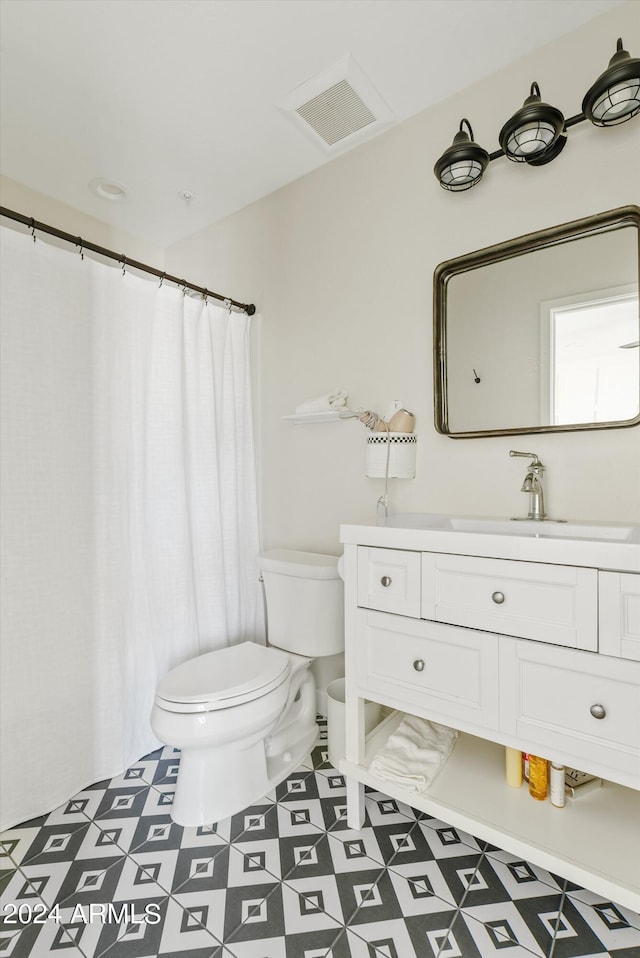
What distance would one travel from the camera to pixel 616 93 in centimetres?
129

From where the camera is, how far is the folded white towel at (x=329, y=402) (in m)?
1.97

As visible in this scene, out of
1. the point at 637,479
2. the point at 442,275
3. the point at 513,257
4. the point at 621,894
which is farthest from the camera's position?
the point at 442,275

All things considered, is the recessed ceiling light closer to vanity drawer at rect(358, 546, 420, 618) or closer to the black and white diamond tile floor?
vanity drawer at rect(358, 546, 420, 618)

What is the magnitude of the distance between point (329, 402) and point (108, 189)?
154cm

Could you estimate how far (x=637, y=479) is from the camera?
1402mm

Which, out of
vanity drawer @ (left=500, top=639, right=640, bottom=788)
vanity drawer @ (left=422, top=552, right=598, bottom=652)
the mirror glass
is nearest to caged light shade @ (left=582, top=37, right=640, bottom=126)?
the mirror glass

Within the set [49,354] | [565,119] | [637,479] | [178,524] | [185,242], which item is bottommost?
[178,524]

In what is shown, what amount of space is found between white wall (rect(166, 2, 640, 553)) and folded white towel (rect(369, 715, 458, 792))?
746 mm

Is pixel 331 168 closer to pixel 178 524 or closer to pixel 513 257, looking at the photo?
pixel 513 257

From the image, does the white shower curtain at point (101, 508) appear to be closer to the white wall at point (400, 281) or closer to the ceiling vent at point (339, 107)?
the white wall at point (400, 281)

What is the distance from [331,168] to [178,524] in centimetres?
168

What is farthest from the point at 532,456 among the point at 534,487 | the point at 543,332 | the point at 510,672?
the point at 510,672

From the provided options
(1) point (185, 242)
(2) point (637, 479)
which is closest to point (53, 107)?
(1) point (185, 242)

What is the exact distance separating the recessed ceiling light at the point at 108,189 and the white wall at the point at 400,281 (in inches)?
18.2
